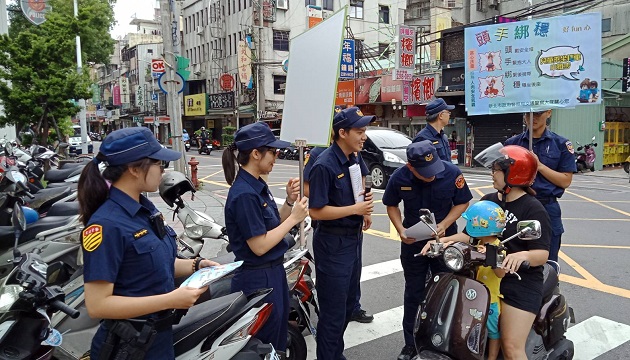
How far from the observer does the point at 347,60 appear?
78.4 feet

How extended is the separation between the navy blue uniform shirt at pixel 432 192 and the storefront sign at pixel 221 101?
114 feet

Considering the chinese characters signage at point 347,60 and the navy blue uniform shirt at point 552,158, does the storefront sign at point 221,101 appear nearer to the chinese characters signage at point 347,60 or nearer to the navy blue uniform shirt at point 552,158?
the chinese characters signage at point 347,60

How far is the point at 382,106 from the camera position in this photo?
25172mm

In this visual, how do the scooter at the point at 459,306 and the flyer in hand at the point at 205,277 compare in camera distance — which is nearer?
the flyer in hand at the point at 205,277

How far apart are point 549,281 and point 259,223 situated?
200 centimetres

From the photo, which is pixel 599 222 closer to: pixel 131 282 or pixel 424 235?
pixel 424 235

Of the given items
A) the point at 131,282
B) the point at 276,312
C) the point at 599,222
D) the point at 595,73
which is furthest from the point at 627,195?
the point at 131,282

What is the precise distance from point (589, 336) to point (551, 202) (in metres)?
1.21

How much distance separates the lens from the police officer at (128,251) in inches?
76.9

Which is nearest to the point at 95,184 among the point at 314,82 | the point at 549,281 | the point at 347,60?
the point at 314,82

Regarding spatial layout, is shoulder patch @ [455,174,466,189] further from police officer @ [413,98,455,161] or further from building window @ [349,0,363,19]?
building window @ [349,0,363,19]

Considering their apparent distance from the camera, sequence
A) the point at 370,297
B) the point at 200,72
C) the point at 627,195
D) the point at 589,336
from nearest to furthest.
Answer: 1. the point at 589,336
2. the point at 370,297
3. the point at 627,195
4. the point at 200,72

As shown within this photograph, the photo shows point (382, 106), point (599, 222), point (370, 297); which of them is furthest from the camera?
point (382, 106)

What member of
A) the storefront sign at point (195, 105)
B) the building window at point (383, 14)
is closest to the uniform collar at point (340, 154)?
the building window at point (383, 14)
